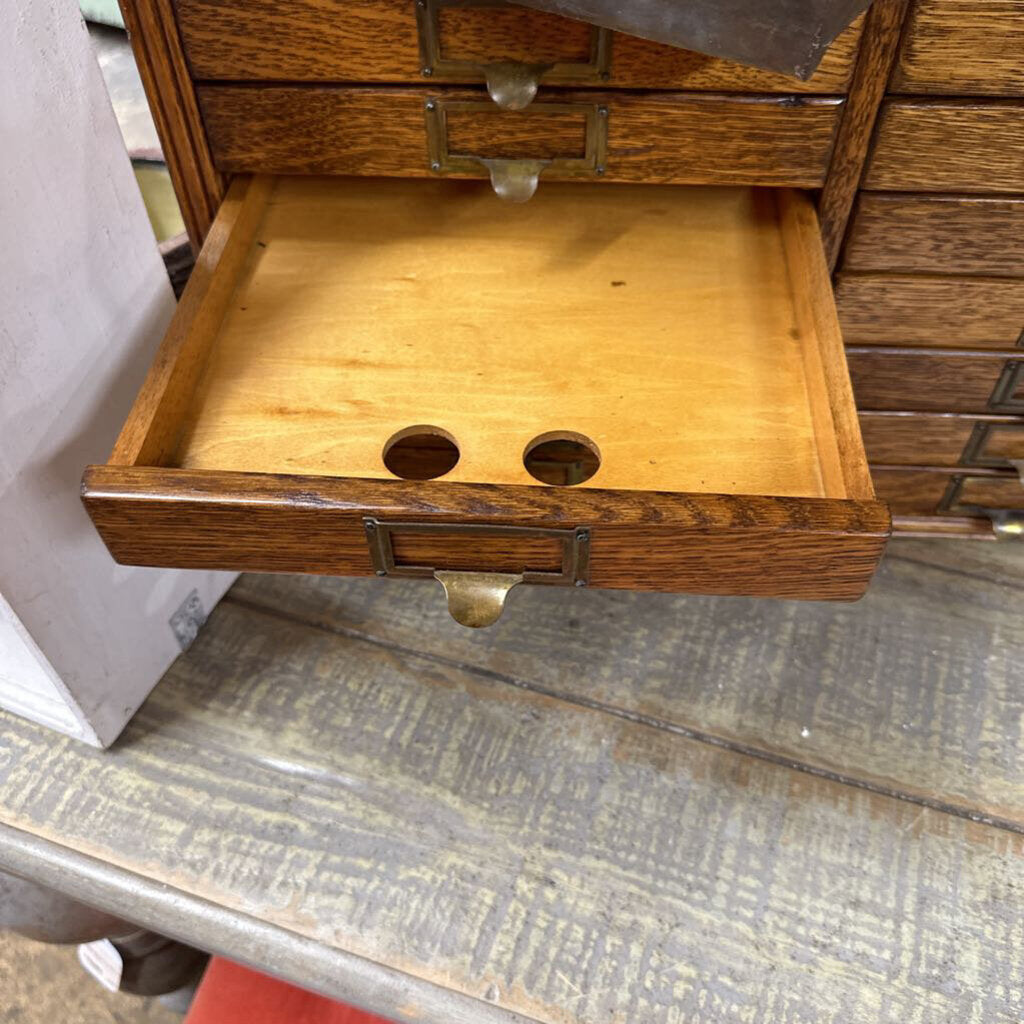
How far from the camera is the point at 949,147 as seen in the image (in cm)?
65

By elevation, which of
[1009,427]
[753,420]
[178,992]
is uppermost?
[753,420]

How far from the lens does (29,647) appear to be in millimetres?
701

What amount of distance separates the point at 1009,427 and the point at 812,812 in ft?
1.19

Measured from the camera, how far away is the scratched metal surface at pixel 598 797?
0.68 meters

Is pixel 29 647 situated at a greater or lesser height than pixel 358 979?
greater

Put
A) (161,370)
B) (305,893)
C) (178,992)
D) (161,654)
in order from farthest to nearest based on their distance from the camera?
(178,992)
(161,654)
(305,893)
(161,370)

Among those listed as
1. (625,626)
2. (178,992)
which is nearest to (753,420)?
(625,626)

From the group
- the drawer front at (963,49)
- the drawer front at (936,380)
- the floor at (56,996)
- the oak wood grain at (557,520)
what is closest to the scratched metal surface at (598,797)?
the drawer front at (936,380)

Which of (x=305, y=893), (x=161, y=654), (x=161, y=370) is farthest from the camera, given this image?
(x=161, y=654)

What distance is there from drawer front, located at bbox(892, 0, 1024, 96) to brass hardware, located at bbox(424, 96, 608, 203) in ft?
0.61

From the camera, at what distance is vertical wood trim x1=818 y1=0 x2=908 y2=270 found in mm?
597

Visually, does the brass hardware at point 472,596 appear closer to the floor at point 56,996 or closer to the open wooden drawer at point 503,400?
the open wooden drawer at point 503,400

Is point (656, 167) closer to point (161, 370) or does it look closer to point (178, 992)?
point (161, 370)

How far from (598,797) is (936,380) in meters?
0.42
